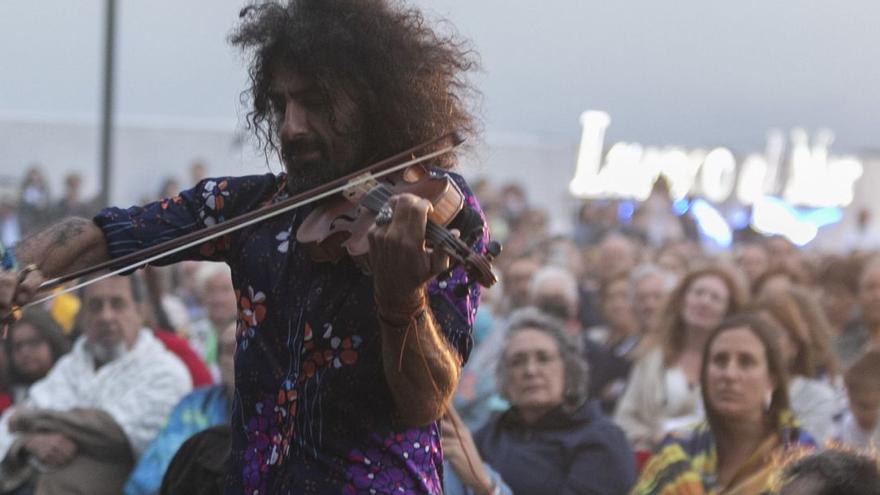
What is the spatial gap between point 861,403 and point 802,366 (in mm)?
835

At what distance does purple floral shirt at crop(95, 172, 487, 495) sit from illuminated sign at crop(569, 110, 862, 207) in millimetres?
15654

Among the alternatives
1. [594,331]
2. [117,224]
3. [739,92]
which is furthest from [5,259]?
[739,92]

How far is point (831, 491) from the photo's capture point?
11.0 feet

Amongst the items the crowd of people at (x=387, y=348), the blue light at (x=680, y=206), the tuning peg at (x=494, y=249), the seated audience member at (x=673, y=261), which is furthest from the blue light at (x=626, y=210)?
the tuning peg at (x=494, y=249)

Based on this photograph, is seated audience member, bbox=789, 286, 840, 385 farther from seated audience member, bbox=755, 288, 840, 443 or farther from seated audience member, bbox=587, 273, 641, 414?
seated audience member, bbox=587, 273, 641, 414

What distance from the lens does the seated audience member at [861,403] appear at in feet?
18.5

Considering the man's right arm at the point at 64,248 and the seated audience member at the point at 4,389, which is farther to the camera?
the seated audience member at the point at 4,389

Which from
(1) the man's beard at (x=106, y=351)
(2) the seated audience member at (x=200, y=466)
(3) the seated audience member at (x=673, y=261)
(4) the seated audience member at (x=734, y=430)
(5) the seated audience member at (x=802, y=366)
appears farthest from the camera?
(3) the seated audience member at (x=673, y=261)

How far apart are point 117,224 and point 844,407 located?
343 centimetres

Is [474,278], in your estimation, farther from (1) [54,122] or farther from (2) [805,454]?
(1) [54,122]

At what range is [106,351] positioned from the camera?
6332 mm

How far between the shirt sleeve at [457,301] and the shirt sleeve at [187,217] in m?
0.48

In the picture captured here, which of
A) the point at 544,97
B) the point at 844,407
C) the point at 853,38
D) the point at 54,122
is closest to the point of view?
the point at 844,407

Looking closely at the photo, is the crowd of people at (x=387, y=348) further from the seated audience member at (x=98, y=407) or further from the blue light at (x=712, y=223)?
the blue light at (x=712, y=223)
